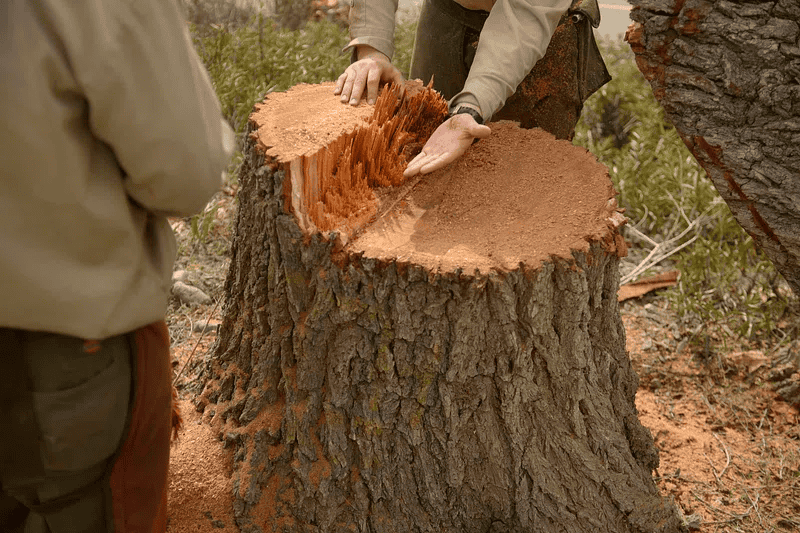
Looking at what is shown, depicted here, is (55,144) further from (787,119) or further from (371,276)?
(787,119)

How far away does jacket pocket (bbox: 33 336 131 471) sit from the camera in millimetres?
1064

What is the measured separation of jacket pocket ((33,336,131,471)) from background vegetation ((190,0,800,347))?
179 centimetres

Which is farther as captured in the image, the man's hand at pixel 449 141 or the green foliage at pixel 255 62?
the green foliage at pixel 255 62

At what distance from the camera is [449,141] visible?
6.15ft

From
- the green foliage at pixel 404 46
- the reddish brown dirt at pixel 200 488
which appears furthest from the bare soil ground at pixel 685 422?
the green foliage at pixel 404 46

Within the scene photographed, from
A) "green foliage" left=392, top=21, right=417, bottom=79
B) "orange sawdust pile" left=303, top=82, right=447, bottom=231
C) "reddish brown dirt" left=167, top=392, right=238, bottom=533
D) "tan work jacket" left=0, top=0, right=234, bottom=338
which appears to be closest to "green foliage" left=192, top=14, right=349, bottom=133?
"green foliage" left=392, top=21, right=417, bottom=79

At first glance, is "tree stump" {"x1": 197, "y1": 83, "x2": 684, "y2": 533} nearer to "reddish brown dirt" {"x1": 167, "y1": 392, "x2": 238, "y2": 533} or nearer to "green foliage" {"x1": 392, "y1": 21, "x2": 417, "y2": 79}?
"reddish brown dirt" {"x1": 167, "y1": 392, "x2": 238, "y2": 533}

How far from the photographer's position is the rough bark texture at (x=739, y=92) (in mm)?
1712

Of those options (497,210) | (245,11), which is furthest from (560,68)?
(245,11)

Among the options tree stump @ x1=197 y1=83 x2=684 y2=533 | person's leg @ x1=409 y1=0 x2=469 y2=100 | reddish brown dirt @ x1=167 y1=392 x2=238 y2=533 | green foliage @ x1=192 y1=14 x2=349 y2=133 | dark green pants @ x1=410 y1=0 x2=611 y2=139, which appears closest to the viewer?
tree stump @ x1=197 y1=83 x2=684 y2=533

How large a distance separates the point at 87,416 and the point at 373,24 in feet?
5.33

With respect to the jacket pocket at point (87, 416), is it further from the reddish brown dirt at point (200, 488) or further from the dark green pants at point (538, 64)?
the dark green pants at point (538, 64)

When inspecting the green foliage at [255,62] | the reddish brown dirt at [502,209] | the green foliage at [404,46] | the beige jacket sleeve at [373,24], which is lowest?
the green foliage at [404,46]

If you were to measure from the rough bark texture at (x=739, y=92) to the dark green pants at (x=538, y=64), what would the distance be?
19.6 inches
